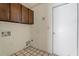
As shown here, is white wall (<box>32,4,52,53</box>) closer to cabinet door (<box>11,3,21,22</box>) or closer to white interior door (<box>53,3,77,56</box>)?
white interior door (<box>53,3,77,56</box>)

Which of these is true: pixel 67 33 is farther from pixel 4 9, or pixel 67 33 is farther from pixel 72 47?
pixel 4 9

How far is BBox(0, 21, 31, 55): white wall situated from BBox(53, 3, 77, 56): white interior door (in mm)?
507

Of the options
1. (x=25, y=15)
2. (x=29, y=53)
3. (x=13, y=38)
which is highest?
(x=25, y=15)

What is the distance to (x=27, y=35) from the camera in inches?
44.3

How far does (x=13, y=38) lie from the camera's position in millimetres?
1224

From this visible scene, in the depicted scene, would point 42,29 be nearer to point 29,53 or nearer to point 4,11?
point 29,53

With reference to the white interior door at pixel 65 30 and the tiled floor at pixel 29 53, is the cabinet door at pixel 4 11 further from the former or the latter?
the white interior door at pixel 65 30

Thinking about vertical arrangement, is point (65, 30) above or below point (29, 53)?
above

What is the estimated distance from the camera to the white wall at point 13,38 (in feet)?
3.74

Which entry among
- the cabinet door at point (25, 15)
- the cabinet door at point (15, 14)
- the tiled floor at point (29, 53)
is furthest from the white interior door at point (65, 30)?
the cabinet door at point (15, 14)

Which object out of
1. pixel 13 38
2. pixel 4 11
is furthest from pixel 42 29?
pixel 4 11

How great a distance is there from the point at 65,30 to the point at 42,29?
15.2 inches

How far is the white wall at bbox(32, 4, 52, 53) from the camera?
115 cm

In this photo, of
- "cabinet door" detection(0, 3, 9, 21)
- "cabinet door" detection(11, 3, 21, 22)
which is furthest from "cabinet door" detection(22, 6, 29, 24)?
"cabinet door" detection(0, 3, 9, 21)
